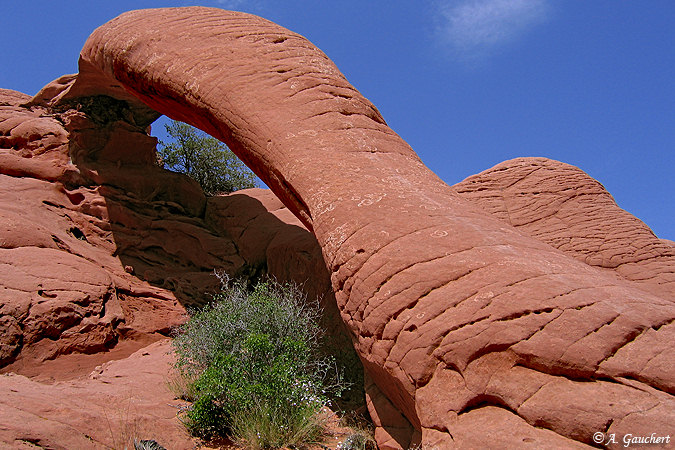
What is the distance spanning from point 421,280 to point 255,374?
6.63 feet

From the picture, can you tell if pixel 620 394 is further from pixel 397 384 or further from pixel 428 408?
pixel 397 384

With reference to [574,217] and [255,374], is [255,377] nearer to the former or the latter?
[255,374]

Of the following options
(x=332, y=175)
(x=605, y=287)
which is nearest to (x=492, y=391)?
(x=605, y=287)

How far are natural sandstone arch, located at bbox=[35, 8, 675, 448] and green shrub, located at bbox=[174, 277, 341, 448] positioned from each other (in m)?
0.72

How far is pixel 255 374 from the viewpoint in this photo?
4.91 m

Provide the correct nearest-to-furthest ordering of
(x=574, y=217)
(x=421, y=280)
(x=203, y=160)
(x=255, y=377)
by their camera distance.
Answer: (x=421, y=280) → (x=255, y=377) → (x=574, y=217) → (x=203, y=160)

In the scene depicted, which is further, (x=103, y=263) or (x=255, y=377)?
(x=103, y=263)

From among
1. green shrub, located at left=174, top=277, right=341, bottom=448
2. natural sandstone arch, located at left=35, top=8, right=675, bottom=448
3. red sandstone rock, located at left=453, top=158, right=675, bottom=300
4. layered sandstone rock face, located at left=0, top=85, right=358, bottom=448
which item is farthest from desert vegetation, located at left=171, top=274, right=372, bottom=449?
red sandstone rock, located at left=453, top=158, right=675, bottom=300

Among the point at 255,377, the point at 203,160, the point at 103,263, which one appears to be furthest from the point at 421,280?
the point at 203,160

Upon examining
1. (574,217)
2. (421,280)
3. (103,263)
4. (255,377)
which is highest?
(574,217)

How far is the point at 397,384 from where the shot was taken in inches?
152

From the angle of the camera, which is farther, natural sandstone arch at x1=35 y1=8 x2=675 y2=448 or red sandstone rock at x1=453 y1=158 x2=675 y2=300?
red sandstone rock at x1=453 y1=158 x2=675 y2=300

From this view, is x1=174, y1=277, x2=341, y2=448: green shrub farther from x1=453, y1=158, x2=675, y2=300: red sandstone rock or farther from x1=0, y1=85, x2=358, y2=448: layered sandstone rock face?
x1=453, y1=158, x2=675, y2=300: red sandstone rock

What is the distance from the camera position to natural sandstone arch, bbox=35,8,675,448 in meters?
3.11
